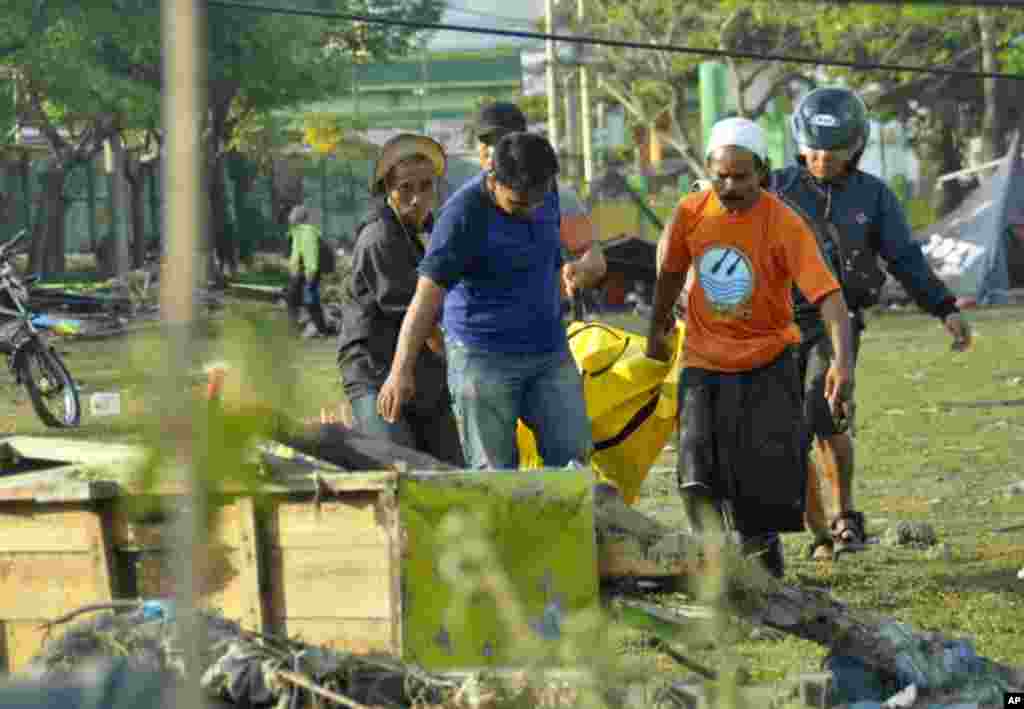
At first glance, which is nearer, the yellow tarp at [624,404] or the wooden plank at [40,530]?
the wooden plank at [40,530]

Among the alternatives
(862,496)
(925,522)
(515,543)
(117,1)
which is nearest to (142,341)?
(515,543)

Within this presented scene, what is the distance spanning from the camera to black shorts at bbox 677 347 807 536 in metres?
7.35

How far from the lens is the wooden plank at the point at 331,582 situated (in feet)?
18.6

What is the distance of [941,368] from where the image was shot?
695 inches

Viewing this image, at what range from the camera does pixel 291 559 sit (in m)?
5.73

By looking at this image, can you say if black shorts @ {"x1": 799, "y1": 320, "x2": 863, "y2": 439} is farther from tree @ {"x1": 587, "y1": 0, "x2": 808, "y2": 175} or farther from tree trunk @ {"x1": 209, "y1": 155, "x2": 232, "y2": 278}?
tree @ {"x1": 587, "y1": 0, "x2": 808, "y2": 175}

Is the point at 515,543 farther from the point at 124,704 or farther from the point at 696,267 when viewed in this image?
the point at 124,704

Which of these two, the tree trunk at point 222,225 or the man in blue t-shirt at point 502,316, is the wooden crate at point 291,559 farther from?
the tree trunk at point 222,225

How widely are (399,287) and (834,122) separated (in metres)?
1.94

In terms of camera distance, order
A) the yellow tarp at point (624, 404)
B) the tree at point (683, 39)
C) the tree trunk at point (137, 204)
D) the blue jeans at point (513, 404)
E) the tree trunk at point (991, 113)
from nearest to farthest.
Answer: the blue jeans at point (513, 404) → the yellow tarp at point (624, 404) → the tree trunk at point (991, 113) → the tree trunk at point (137, 204) → the tree at point (683, 39)

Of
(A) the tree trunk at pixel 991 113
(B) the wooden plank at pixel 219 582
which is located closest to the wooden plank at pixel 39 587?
(B) the wooden plank at pixel 219 582

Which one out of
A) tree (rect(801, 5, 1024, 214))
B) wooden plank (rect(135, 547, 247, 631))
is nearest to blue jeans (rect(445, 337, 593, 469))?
wooden plank (rect(135, 547, 247, 631))

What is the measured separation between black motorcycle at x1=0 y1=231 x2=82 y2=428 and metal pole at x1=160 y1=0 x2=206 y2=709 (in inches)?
502

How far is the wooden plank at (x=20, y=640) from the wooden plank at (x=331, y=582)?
619mm
